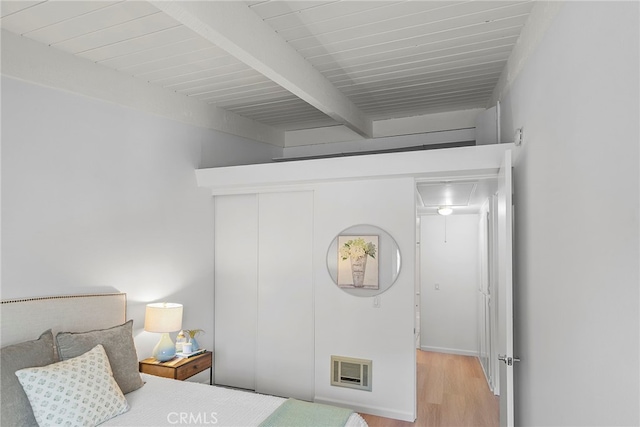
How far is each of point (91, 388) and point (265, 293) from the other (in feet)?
6.19

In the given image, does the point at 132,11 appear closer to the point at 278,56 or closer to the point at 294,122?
the point at 278,56

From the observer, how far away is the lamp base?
10.1 ft

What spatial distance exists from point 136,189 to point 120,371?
1.38 metres

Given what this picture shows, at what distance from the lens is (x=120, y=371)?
2.46 meters

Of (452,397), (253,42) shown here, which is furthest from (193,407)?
(452,397)

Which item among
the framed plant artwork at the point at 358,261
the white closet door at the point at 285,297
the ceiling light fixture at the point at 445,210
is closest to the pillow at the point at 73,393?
the white closet door at the point at 285,297

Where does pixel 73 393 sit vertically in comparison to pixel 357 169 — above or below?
below

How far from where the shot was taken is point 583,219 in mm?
1449

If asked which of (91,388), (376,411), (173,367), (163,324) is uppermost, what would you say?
(163,324)

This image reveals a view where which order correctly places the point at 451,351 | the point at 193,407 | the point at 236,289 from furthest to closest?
the point at 451,351
the point at 236,289
the point at 193,407

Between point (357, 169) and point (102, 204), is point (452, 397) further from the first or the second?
point (102, 204)

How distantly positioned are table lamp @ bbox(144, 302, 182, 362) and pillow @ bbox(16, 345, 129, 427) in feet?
2.56

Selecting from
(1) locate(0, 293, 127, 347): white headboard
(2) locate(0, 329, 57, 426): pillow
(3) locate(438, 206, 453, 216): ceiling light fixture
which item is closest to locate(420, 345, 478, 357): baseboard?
(3) locate(438, 206, 453, 216): ceiling light fixture

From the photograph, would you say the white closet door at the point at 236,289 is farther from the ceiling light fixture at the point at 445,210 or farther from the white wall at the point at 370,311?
the ceiling light fixture at the point at 445,210
